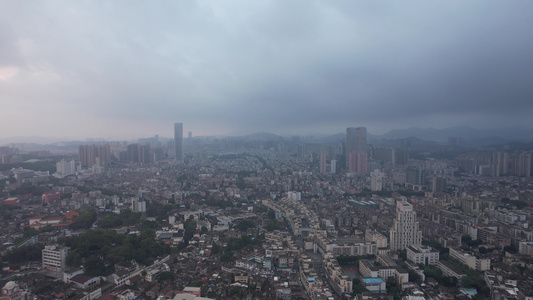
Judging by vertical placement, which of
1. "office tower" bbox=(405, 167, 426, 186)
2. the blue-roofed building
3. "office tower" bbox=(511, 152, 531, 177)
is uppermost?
"office tower" bbox=(511, 152, 531, 177)

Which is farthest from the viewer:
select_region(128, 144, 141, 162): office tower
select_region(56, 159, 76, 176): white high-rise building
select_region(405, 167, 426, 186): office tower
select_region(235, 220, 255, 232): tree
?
select_region(128, 144, 141, 162): office tower

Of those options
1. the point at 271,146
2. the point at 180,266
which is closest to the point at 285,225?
the point at 180,266

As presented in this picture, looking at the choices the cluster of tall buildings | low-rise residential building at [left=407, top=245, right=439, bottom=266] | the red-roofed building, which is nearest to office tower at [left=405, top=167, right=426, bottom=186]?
low-rise residential building at [left=407, top=245, right=439, bottom=266]

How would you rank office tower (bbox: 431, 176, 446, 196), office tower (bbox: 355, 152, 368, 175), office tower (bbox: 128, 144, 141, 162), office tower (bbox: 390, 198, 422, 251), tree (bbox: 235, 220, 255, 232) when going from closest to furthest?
office tower (bbox: 390, 198, 422, 251) < tree (bbox: 235, 220, 255, 232) < office tower (bbox: 431, 176, 446, 196) < office tower (bbox: 355, 152, 368, 175) < office tower (bbox: 128, 144, 141, 162)

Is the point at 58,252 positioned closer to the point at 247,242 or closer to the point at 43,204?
the point at 247,242

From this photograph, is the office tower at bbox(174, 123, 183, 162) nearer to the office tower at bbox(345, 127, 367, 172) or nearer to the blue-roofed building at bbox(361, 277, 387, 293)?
the office tower at bbox(345, 127, 367, 172)

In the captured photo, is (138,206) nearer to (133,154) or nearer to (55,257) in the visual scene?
(55,257)

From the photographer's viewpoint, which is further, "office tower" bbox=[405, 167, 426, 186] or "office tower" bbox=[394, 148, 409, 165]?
"office tower" bbox=[394, 148, 409, 165]
